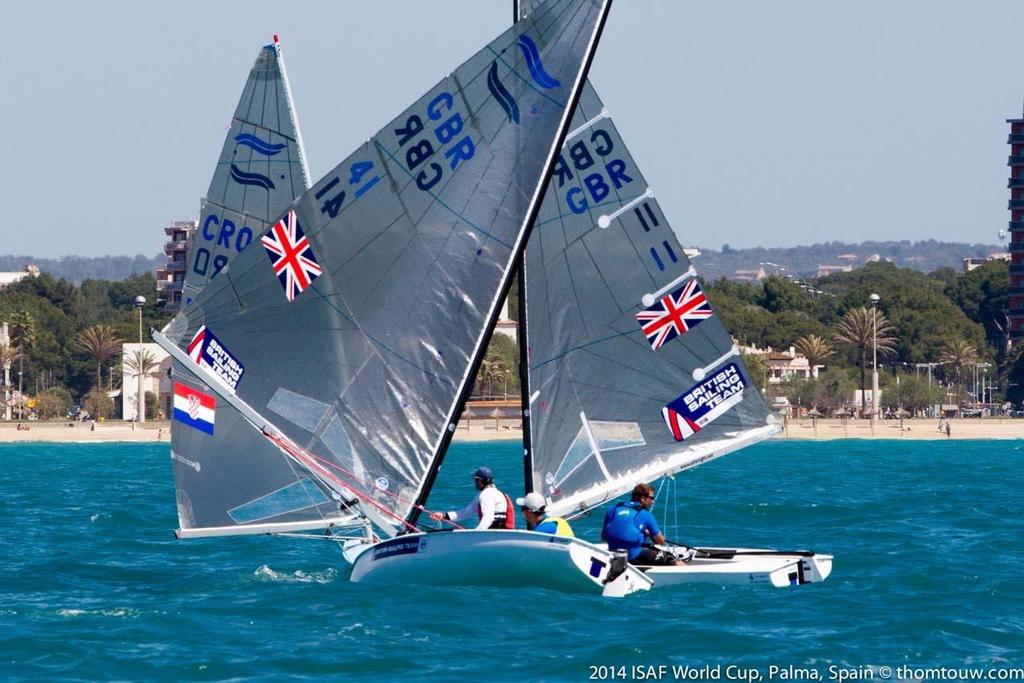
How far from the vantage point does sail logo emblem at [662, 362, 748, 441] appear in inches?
913

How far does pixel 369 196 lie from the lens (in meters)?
21.7

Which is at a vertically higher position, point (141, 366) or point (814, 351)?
point (814, 351)

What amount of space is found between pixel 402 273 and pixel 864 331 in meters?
110

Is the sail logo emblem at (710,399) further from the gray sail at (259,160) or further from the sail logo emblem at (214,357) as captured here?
the gray sail at (259,160)

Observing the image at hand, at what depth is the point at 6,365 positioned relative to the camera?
12575 centimetres

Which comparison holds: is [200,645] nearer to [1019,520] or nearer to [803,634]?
[803,634]

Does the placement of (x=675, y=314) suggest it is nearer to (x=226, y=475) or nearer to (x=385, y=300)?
(x=385, y=300)

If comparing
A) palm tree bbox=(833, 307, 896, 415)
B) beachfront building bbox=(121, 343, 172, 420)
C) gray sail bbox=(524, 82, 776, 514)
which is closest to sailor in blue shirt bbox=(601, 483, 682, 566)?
gray sail bbox=(524, 82, 776, 514)

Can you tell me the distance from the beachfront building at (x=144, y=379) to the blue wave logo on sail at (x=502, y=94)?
10001cm

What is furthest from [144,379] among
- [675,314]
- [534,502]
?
[534,502]

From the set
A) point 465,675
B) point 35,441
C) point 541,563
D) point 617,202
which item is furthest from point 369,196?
point 35,441

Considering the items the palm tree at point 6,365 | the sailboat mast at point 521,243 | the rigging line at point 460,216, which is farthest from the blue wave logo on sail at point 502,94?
the palm tree at point 6,365

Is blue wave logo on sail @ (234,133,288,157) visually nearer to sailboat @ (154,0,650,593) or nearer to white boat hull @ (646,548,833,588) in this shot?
sailboat @ (154,0,650,593)

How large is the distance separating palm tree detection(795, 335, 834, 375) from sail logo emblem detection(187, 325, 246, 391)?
117888mm
